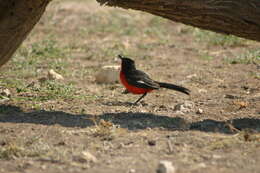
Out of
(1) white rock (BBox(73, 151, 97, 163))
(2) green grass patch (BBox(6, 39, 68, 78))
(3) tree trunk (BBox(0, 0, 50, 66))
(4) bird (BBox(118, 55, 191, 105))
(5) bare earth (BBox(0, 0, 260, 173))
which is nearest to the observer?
(1) white rock (BBox(73, 151, 97, 163))

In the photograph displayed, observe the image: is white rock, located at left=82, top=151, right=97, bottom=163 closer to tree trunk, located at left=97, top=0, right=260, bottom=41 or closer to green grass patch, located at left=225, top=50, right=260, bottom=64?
tree trunk, located at left=97, top=0, right=260, bottom=41

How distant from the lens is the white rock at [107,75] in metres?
8.79

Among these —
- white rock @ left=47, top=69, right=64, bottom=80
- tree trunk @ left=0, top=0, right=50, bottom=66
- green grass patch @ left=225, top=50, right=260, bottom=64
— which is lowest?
white rock @ left=47, top=69, right=64, bottom=80

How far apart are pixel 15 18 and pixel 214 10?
7.90 ft

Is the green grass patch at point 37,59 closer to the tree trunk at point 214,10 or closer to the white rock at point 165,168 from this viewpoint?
the tree trunk at point 214,10

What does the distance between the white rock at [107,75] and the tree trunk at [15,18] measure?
81.5 inches

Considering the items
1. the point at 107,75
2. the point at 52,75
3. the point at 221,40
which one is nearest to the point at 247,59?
the point at 221,40

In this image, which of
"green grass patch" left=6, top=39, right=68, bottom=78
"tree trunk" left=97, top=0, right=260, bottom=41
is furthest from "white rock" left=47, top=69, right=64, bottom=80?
"tree trunk" left=97, top=0, right=260, bottom=41

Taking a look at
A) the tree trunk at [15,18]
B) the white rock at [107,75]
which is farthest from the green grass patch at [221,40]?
the tree trunk at [15,18]

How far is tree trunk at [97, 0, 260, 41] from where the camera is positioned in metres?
6.51

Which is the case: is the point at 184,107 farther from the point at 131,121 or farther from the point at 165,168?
the point at 165,168

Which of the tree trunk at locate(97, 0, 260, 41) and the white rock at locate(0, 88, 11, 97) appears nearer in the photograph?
the tree trunk at locate(97, 0, 260, 41)

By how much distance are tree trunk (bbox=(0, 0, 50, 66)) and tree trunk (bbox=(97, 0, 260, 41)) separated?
891mm

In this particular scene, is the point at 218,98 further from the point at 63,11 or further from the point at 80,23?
the point at 63,11
